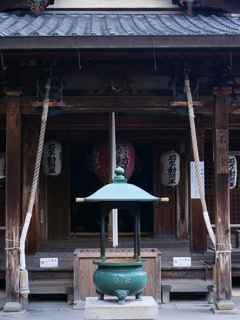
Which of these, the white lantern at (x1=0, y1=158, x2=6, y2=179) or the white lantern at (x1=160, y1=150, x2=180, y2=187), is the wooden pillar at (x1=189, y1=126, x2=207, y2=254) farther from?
the white lantern at (x1=0, y1=158, x2=6, y2=179)

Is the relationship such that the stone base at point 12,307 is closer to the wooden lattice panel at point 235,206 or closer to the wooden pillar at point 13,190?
the wooden pillar at point 13,190

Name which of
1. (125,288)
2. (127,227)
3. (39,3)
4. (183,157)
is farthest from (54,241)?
(125,288)

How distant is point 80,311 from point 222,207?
9.35 feet

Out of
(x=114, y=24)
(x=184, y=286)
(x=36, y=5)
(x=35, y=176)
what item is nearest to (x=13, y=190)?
(x=35, y=176)

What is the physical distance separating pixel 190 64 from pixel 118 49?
52.6 inches

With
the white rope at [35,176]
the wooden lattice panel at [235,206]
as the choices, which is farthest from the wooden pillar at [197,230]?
the white rope at [35,176]

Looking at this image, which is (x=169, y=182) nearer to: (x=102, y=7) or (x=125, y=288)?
(x=102, y=7)

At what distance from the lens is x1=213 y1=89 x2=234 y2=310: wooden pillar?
7465 mm

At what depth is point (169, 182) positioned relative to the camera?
447 inches

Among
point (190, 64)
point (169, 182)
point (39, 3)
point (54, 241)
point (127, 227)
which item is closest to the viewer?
point (190, 64)

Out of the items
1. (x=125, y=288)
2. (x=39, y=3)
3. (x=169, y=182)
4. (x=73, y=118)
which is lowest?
(x=125, y=288)

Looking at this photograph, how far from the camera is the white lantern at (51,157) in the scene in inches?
420

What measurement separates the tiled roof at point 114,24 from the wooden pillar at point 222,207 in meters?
1.34

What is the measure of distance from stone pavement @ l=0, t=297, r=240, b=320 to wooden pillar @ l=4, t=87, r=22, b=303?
0.40 m
